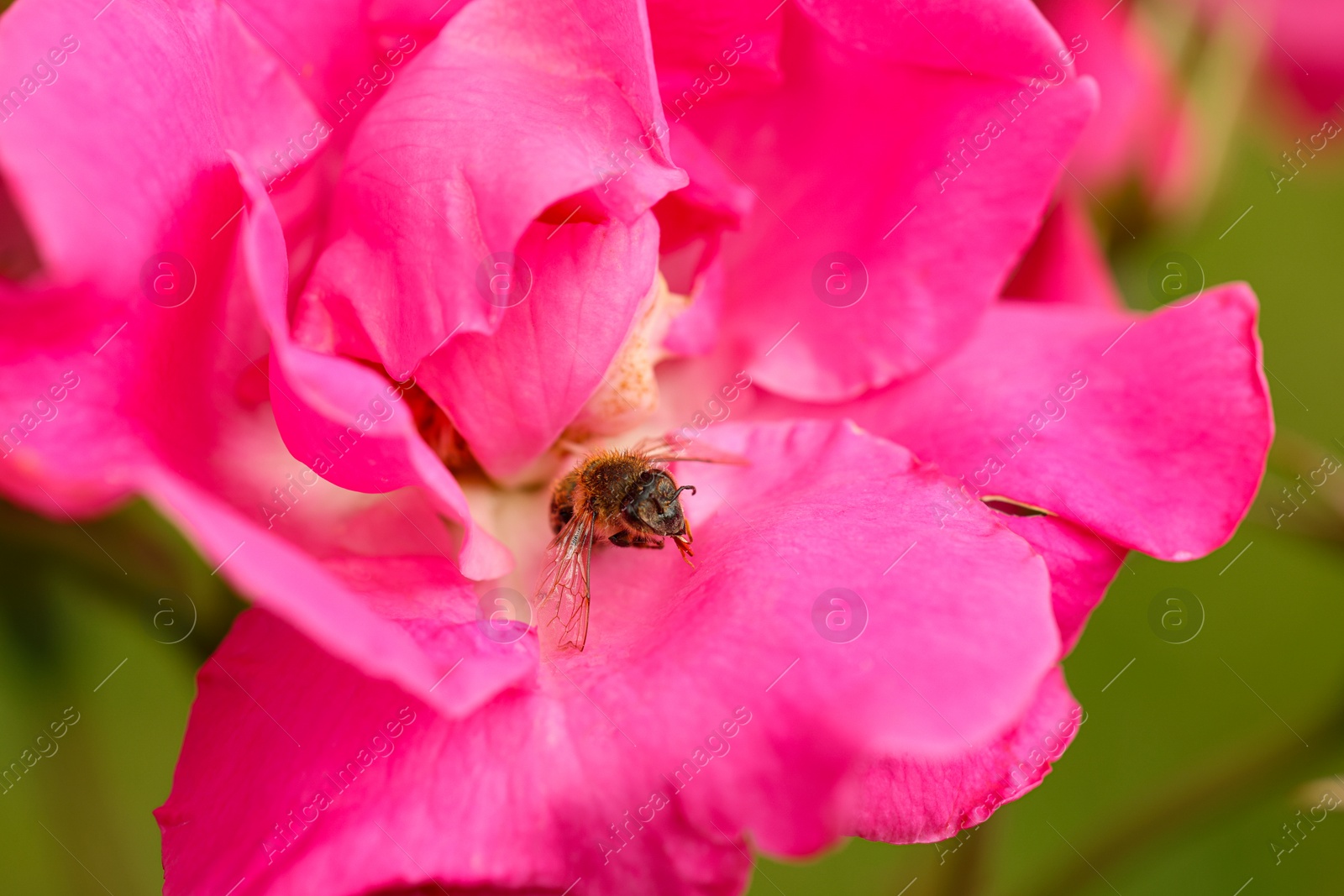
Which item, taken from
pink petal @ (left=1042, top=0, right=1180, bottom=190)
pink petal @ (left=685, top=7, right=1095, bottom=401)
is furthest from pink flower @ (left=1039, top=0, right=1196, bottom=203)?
pink petal @ (left=685, top=7, right=1095, bottom=401)

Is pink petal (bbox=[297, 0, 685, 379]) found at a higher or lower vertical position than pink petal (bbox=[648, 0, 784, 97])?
higher

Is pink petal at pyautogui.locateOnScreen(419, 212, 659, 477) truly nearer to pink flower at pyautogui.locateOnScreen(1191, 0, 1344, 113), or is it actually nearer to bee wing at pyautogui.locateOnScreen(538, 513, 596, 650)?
bee wing at pyautogui.locateOnScreen(538, 513, 596, 650)

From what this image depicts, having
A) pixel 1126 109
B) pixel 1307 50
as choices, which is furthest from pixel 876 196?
pixel 1307 50

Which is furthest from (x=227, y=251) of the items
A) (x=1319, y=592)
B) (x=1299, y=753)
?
(x=1319, y=592)

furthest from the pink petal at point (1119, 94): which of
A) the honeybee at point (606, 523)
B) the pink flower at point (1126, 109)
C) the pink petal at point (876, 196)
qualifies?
the honeybee at point (606, 523)

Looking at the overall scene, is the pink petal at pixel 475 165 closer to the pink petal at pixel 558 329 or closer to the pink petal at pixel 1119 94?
the pink petal at pixel 558 329

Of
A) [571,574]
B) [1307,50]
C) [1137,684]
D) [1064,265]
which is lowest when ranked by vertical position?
[1137,684]

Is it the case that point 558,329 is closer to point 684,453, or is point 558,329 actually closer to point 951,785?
point 684,453
